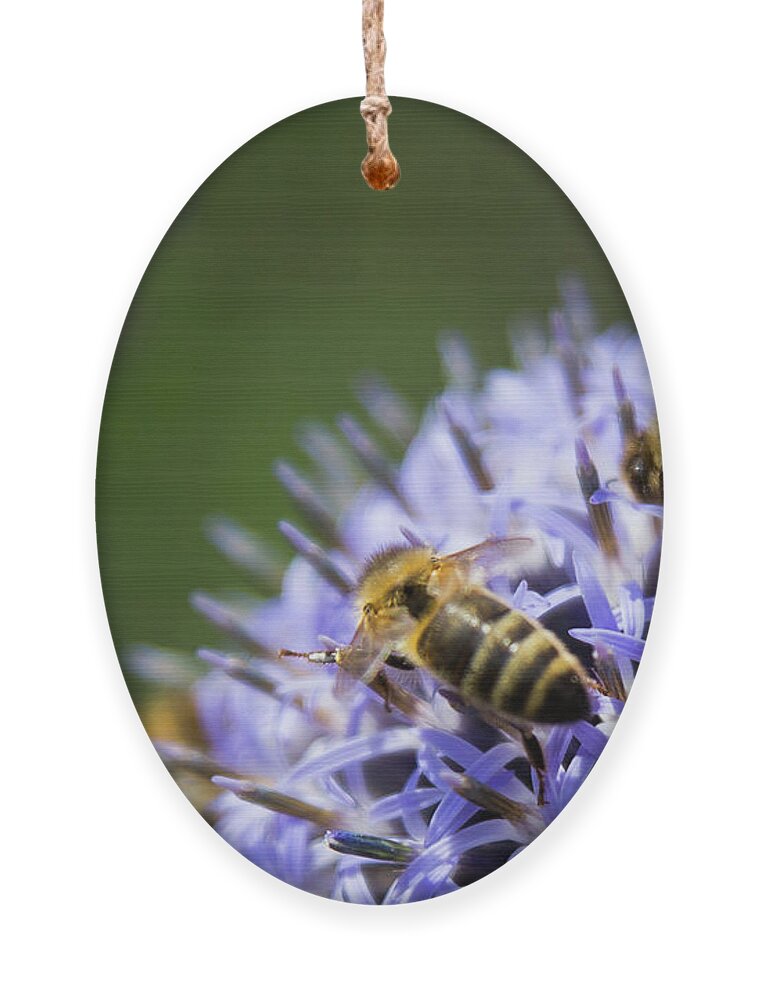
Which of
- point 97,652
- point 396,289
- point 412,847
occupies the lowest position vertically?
point 412,847

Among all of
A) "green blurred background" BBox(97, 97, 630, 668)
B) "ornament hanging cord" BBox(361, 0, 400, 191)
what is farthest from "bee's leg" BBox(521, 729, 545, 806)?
"ornament hanging cord" BBox(361, 0, 400, 191)

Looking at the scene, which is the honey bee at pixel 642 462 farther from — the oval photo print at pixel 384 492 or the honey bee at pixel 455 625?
the honey bee at pixel 455 625

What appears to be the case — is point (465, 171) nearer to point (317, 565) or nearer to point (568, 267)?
point (568, 267)

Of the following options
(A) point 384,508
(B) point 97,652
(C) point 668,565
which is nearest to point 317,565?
(A) point 384,508

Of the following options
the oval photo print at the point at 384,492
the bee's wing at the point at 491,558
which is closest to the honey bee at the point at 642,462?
the oval photo print at the point at 384,492

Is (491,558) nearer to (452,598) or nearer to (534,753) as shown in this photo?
(452,598)

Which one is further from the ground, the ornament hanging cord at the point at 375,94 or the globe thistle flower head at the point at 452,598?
the ornament hanging cord at the point at 375,94

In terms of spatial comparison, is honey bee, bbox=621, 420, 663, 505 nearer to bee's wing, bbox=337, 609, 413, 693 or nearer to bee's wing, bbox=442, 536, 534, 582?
bee's wing, bbox=442, 536, 534, 582
